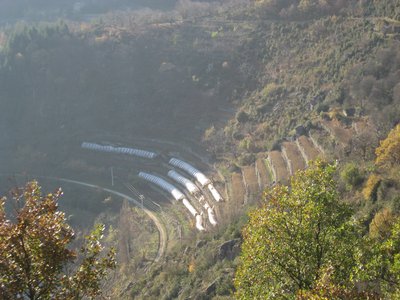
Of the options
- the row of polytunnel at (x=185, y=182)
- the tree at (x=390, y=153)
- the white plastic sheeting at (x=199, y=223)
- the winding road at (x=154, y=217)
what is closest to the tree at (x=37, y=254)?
the tree at (x=390, y=153)

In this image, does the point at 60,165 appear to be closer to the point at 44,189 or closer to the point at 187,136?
the point at 44,189

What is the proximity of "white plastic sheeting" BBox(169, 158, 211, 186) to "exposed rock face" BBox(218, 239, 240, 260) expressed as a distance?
648 inches

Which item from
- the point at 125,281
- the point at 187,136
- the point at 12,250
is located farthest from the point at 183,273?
the point at 187,136

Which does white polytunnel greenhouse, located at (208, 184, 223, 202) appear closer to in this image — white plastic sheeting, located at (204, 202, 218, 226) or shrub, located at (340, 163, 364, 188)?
white plastic sheeting, located at (204, 202, 218, 226)

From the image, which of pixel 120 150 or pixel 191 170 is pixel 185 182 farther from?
pixel 120 150

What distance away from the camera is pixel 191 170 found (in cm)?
4922

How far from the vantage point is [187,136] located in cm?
5653

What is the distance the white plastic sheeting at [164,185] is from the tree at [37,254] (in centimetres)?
3611

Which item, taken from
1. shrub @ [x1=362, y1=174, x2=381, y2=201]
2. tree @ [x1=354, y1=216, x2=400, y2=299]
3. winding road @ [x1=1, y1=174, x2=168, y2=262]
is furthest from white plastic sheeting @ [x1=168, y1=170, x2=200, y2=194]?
tree @ [x1=354, y1=216, x2=400, y2=299]

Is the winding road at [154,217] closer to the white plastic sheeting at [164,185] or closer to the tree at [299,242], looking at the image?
the white plastic sheeting at [164,185]

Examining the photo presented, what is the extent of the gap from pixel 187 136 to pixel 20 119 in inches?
1010

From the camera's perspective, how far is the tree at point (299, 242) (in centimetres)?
1288

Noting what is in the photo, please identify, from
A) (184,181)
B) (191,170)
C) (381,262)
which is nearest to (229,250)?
(381,262)

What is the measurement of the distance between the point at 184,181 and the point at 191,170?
151 cm
